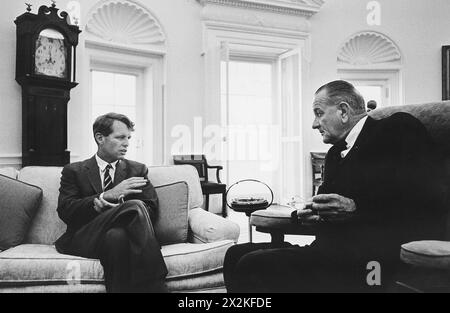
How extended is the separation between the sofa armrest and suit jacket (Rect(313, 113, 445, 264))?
0.78 metres

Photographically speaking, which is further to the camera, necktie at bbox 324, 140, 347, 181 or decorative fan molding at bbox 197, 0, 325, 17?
decorative fan molding at bbox 197, 0, 325, 17

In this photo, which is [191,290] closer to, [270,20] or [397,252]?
[397,252]

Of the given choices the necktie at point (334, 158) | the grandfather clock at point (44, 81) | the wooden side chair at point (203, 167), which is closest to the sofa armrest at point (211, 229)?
the necktie at point (334, 158)

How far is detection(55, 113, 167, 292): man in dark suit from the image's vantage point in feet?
5.40

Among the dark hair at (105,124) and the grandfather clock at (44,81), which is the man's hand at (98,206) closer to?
the dark hair at (105,124)

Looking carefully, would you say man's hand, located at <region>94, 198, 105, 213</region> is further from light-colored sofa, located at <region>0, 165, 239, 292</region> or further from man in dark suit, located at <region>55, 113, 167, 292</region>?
light-colored sofa, located at <region>0, 165, 239, 292</region>

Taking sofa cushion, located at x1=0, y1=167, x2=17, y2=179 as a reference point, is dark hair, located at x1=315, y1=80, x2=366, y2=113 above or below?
above

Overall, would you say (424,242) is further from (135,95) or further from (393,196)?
(135,95)

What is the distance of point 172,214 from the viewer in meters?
2.10

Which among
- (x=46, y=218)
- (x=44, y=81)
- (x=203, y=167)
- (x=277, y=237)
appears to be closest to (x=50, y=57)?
(x=44, y=81)

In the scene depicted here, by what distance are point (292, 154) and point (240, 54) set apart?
173 centimetres

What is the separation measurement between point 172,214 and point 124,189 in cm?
30

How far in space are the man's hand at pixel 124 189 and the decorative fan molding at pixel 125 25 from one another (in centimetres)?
354

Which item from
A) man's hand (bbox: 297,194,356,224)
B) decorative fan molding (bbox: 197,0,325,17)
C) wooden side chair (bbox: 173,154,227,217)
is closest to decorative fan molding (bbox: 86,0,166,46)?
decorative fan molding (bbox: 197,0,325,17)
